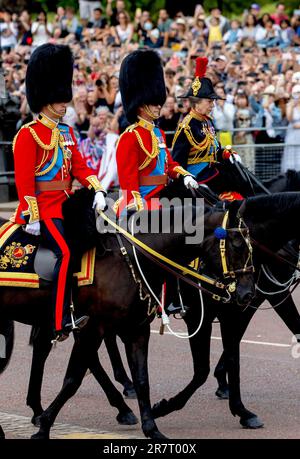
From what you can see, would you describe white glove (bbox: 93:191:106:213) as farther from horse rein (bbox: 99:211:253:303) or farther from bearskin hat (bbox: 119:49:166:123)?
bearskin hat (bbox: 119:49:166:123)

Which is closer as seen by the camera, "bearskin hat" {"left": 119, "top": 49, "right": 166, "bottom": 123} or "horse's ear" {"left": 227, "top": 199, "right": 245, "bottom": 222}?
"horse's ear" {"left": 227, "top": 199, "right": 245, "bottom": 222}

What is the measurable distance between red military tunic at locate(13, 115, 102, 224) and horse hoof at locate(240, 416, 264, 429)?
6.15 ft

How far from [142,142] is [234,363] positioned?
5.69ft

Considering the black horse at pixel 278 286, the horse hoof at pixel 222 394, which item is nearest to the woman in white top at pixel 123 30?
the black horse at pixel 278 286

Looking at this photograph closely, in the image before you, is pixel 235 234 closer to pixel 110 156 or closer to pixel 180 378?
pixel 180 378

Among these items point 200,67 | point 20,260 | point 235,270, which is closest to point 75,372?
point 20,260

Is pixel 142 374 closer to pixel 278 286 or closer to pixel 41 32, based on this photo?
pixel 278 286

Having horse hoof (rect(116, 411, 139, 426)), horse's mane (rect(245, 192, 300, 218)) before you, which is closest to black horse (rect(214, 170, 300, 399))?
horse's mane (rect(245, 192, 300, 218))

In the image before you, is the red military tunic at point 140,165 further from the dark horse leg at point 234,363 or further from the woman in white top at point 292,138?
the woman in white top at point 292,138

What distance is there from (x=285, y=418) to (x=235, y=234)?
145cm

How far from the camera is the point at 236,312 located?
27.3 feet

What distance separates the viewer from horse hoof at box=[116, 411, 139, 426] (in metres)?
8.04

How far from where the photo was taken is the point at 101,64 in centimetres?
2064

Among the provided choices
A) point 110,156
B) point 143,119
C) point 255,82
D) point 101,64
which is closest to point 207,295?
point 143,119
